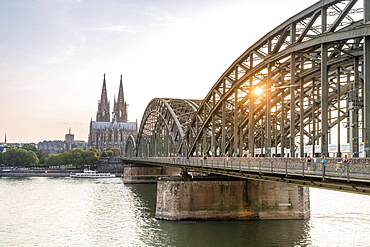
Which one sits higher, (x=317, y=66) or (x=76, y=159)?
(x=317, y=66)

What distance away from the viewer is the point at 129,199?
68.9 metres

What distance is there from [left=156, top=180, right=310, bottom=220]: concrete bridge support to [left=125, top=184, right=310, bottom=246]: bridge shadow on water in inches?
45.5

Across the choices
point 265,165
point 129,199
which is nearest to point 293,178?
point 265,165

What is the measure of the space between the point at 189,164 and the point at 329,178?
29248 millimetres

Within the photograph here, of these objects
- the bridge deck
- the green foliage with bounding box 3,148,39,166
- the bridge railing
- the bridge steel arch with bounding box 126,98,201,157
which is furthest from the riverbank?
the bridge deck

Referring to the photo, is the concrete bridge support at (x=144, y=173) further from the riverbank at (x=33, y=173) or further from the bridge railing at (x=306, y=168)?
the bridge railing at (x=306, y=168)

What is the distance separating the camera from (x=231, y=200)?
46.0 meters

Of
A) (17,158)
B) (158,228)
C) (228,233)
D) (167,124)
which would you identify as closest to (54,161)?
(17,158)

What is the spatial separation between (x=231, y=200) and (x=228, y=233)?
6.96m

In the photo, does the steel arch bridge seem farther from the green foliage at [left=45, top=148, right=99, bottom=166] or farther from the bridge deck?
the green foliage at [left=45, top=148, right=99, bottom=166]

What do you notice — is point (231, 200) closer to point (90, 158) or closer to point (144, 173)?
point (144, 173)

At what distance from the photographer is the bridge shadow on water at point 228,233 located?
120 ft

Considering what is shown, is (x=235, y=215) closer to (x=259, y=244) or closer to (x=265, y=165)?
(x=259, y=244)

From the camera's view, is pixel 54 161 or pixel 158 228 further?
pixel 54 161
